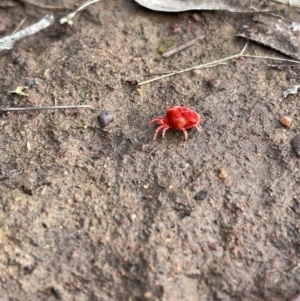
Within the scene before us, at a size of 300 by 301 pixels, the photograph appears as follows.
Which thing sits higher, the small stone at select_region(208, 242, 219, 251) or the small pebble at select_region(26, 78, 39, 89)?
the small pebble at select_region(26, 78, 39, 89)

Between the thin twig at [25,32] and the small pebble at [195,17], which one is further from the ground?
the small pebble at [195,17]

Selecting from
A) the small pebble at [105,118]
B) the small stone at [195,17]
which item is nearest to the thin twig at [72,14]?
the small stone at [195,17]

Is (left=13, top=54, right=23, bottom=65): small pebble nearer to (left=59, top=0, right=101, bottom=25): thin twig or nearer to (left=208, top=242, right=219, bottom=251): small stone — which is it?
(left=59, top=0, right=101, bottom=25): thin twig

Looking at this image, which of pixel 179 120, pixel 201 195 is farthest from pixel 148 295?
pixel 179 120

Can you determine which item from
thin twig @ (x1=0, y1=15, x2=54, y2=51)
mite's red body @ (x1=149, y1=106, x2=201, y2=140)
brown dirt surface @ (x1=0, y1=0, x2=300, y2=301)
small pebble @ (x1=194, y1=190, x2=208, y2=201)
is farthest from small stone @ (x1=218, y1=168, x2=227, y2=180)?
thin twig @ (x1=0, y1=15, x2=54, y2=51)

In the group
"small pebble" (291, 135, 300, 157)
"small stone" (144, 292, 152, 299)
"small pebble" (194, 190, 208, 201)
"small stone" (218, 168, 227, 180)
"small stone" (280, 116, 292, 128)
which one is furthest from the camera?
"small stone" (280, 116, 292, 128)

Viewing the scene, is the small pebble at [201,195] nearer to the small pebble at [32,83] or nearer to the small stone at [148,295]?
the small stone at [148,295]

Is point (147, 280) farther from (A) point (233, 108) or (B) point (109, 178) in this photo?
(A) point (233, 108)

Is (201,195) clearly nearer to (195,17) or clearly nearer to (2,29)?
(195,17)
